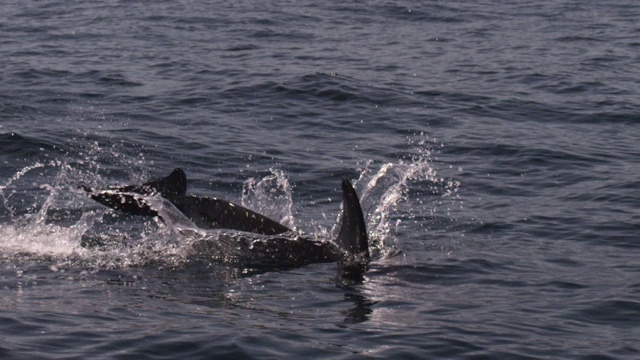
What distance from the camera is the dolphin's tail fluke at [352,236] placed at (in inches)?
480

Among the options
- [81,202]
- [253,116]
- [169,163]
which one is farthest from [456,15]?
[81,202]

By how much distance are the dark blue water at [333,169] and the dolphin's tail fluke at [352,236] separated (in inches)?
7.9

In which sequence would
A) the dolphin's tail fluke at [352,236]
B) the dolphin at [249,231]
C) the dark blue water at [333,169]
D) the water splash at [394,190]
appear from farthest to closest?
the water splash at [394,190] → the dolphin at [249,231] → the dolphin's tail fluke at [352,236] → the dark blue water at [333,169]

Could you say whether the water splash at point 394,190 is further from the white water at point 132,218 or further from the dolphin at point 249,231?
the dolphin at point 249,231

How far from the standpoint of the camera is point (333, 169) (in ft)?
55.4

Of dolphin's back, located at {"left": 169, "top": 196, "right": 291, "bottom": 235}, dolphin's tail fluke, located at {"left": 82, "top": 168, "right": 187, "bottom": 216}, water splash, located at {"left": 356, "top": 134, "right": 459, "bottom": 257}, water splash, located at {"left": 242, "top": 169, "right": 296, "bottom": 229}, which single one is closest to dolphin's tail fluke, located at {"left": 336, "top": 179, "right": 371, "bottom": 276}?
water splash, located at {"left": 356, "top": 134, "right": 459, "bottom": 257}

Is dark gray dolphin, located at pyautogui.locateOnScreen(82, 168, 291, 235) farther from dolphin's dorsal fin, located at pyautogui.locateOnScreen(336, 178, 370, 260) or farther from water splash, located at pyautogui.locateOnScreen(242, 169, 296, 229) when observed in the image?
water splash, located at pyautogui.locateOnScreen(242, 169, 296, 229)

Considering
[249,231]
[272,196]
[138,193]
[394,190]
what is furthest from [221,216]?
[394,190]

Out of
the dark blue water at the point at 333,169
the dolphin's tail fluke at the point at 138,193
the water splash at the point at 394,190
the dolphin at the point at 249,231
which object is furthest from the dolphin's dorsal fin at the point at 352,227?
the dolphin's tail fluke at the point at 138,193

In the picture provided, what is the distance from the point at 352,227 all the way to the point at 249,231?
4.02 ft

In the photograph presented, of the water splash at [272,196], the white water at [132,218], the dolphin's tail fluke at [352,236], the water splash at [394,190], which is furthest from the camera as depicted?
the water splash at [272,196]

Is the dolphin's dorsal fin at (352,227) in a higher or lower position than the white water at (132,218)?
higher

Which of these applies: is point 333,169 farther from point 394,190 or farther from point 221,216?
point 221,216

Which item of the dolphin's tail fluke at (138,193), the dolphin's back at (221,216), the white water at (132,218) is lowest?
the white water at (132,218)
